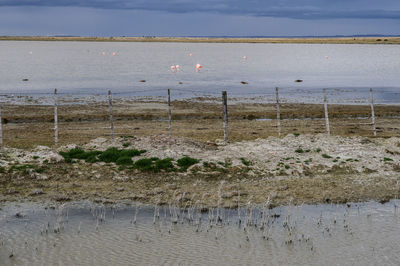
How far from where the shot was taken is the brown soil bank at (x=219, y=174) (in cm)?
1540

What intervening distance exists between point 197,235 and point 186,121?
19826 mm

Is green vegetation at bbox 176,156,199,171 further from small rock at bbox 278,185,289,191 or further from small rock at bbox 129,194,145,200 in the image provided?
small rock at bbox 278,185,289,191

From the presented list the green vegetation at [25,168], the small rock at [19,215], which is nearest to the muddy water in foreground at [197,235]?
the small rock at [19,215]

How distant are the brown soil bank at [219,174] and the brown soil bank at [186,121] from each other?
185 inches

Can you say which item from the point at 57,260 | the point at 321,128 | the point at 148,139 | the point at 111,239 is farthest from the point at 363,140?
the point at 57,260

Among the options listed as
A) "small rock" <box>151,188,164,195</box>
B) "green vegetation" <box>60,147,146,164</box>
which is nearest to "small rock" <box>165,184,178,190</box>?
"small rock" <box>151,188,164,195</box>

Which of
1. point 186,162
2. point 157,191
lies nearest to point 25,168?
point 157,191

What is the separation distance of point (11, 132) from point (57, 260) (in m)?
17.7

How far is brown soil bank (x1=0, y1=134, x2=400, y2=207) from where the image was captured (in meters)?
15.4

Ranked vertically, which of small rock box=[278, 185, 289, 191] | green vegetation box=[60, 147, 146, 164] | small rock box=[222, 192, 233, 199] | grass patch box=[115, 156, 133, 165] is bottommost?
small rock box=[222, 192, 233, 199]

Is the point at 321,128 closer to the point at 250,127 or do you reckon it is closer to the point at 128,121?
the point at 250,127

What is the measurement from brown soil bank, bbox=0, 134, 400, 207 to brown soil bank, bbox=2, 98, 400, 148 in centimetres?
470

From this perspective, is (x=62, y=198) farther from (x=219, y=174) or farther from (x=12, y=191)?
(x=219, y=174)

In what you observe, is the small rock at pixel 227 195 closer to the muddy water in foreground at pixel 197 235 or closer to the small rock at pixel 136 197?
the muddy water in foreground at pixel 197 235
